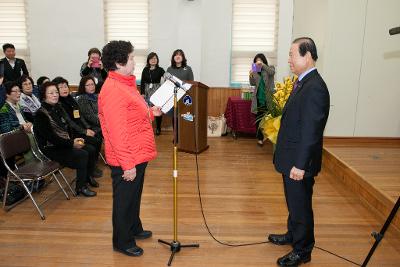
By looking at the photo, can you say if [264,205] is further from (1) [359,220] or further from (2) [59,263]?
(2) [59,263]

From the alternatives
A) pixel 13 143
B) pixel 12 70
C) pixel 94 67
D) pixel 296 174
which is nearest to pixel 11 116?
pixel 13 143

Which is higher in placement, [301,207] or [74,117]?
[74,117]

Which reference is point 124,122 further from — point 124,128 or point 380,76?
point 380,76

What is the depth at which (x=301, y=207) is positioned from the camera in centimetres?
250

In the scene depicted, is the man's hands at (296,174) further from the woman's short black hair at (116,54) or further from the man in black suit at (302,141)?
the woman's short black hair at (116,54)

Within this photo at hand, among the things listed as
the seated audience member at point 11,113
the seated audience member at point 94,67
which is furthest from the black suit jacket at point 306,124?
the seated audience member at point 94,67

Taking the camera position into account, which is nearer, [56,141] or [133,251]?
[133,251]

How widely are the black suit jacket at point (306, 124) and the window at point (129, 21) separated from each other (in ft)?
17.6

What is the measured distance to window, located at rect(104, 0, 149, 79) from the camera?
7.17m

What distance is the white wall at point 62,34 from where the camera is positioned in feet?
23.4

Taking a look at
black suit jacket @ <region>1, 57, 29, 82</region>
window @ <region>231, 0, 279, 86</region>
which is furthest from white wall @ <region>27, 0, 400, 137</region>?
black suit jacket @ <region>1, 57, 29, 82</region>

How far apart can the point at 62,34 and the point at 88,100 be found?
3.12m

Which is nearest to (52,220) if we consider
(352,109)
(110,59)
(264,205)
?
(110,59)

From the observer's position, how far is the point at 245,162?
5273mm
